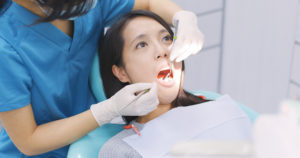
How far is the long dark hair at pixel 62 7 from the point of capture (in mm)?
1060

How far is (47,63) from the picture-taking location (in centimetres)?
127

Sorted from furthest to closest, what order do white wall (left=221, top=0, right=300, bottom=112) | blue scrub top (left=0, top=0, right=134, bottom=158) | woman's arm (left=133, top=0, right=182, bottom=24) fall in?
white wall (left=221, top=0, right=300, bottom=112) → woman's arm (left=133, top=0, right=182, bottom=24) → blue scrub top (left=0, top=0, right=134, bottom=158)

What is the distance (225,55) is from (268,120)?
84.1 inches

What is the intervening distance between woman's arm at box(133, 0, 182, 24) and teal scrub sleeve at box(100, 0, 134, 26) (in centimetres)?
4

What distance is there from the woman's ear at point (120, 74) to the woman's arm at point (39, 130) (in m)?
0.25

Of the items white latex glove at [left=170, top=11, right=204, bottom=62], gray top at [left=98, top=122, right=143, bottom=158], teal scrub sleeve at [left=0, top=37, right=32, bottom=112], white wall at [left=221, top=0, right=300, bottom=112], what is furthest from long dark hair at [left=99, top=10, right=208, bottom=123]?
white wall at [left=221, top=0, right=300, bottom=112]

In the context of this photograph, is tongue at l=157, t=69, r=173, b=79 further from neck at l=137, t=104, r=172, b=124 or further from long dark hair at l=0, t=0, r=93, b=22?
long dark hair at l=0, t=0, r=93, b=22

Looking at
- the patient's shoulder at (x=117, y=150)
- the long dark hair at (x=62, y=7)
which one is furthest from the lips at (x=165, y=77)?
the long dark hair at (x=62, y=7)

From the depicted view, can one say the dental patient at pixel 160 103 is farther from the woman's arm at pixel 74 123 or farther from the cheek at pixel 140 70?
the woman's arm at pixel 74 123

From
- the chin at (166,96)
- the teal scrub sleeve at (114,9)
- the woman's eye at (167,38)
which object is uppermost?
the teal scrub sleeve at (114,9)

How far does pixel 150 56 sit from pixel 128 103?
0.22m

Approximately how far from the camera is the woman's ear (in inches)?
57.7

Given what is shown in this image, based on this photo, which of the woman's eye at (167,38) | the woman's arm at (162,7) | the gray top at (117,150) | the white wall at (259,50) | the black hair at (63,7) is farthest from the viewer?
the white wall at (259,50)

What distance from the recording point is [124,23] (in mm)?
1428
